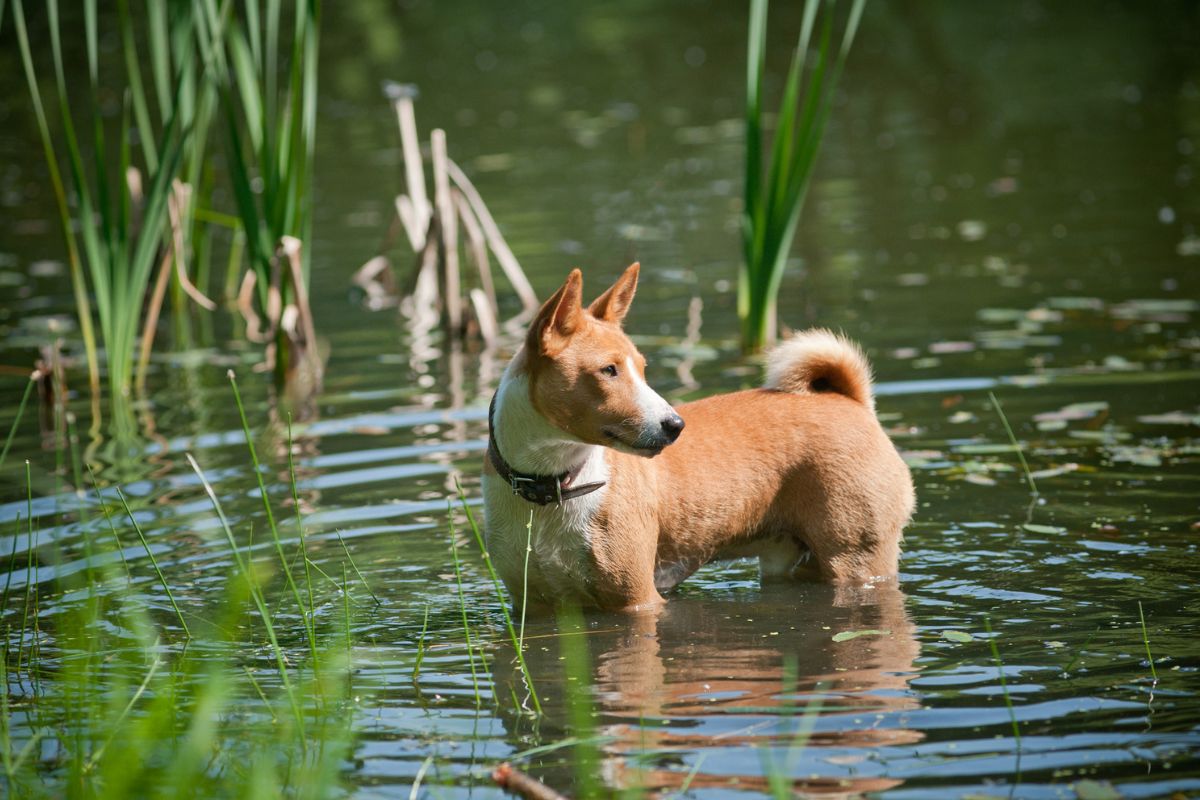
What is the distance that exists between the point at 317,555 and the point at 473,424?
6.55 ft

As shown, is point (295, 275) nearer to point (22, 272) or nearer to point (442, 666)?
point (442, 666)

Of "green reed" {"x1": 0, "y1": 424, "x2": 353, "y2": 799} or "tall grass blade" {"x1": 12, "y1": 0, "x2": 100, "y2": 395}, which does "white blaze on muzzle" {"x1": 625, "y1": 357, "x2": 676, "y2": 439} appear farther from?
"tall grass blade" {"x1": 12, "y1": 0, "x2": 100, "y2": 395}

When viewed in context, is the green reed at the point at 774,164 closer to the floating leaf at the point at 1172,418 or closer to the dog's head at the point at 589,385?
the floating leaf at the point at 1172,418

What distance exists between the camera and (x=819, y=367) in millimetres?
5742

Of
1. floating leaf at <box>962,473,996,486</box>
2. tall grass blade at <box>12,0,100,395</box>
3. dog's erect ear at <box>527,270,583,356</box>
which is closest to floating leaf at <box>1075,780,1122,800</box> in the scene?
dog's erect ear at <box>527,270,583,356</box>

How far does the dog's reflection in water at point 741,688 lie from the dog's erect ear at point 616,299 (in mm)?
1098

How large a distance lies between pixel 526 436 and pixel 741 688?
1.12 m


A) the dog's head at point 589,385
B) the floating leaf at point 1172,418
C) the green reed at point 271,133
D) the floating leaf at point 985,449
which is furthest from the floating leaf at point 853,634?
the green reed at point 271,133

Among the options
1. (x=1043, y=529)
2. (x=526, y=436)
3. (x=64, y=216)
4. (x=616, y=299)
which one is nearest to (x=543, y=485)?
(x=526, y=436)

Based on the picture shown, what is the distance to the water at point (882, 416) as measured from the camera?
412cm

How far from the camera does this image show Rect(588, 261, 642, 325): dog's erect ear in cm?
505

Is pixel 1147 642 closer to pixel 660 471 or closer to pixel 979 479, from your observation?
pixel 660 471

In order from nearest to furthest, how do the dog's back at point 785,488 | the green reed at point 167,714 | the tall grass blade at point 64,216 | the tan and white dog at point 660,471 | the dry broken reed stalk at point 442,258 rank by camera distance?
1. the green reed at point 167,714
2. the tan and white dog at point 660,471
3. the dog's back at point 785,488
4. the tall grass blade at point 64,216
5. the dry broken reed stalk at point 442,258

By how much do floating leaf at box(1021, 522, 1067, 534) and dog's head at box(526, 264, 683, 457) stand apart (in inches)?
84.7
